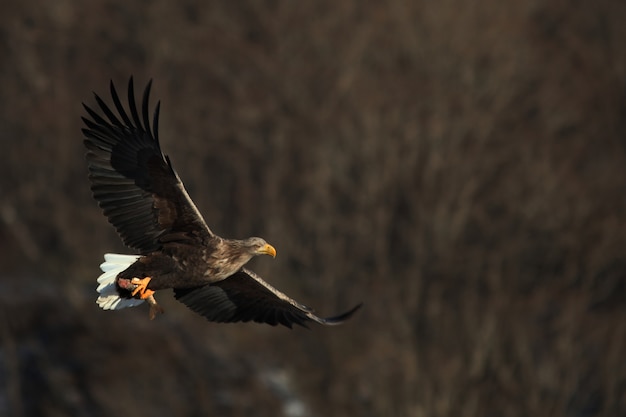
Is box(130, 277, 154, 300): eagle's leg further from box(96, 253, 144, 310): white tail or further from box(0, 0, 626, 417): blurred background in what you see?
box(0, 0, 626, 417): blurred background

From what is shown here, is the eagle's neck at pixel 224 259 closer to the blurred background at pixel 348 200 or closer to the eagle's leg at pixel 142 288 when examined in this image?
the eagle's leg at pixel 142 288

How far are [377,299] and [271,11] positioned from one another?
11660 mm

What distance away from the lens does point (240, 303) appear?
505 inches

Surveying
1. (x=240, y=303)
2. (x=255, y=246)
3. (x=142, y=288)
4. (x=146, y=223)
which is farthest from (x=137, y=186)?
(x=240, y=303)

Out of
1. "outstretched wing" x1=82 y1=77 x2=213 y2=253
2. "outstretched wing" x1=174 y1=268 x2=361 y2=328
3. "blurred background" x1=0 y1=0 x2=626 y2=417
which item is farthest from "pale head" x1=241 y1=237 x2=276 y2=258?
"blurred background" x1=0 y1=0 x2=626 y2=417

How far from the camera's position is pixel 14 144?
34500 millimetres

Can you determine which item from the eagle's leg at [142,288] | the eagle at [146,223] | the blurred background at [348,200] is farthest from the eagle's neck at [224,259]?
the blurred background at [348,200]

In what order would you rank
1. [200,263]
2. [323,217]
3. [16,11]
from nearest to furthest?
[200,263]
[323,217]
[16,11]

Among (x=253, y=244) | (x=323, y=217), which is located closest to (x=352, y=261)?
(x=323, y=217)

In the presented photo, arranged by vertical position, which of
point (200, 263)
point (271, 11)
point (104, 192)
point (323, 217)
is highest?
point (271, 11)

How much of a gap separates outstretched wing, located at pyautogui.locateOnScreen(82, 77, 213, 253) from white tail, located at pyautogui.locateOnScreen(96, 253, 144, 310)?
0.16 m

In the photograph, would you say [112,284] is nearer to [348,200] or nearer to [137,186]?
[137,186]

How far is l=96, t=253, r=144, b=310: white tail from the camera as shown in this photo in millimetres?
11703

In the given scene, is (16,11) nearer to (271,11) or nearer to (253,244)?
(271,11)
